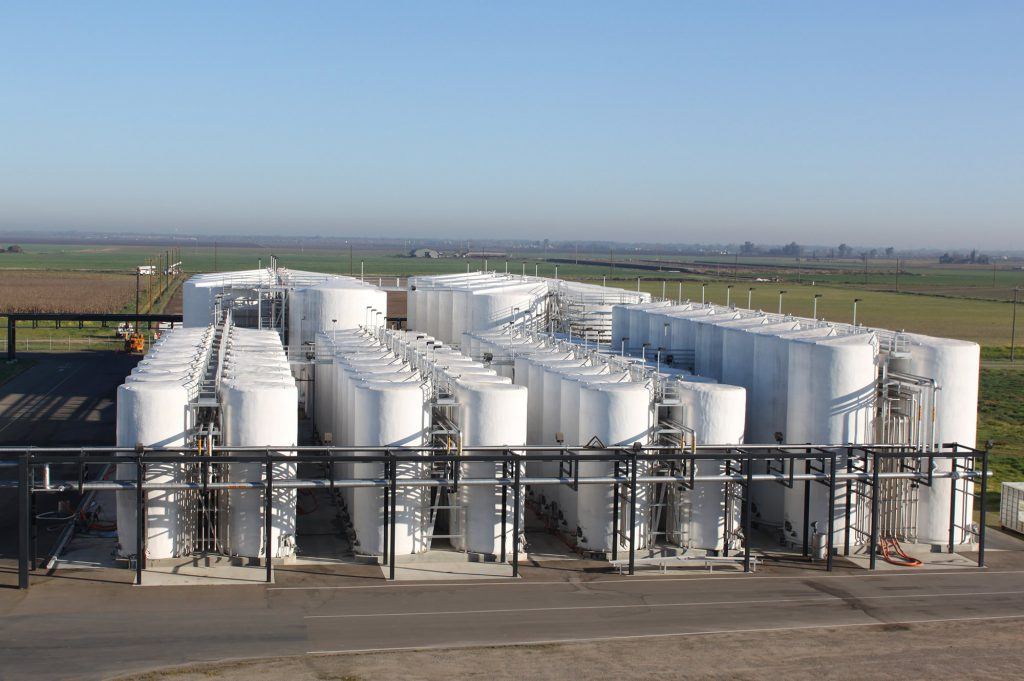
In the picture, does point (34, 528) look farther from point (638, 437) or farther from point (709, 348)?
point (709, 348)

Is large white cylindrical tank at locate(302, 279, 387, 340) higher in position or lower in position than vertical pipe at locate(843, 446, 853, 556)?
higher

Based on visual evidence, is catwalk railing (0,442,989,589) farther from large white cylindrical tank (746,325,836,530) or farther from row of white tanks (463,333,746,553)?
large white cylindrical tank (746,325,836,530)

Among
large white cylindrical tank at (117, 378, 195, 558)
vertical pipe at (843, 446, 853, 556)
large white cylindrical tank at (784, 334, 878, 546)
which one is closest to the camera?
large white cylindrical tank at (117, 378, 195, 558)

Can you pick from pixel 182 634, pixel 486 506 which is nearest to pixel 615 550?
pixel 486 506

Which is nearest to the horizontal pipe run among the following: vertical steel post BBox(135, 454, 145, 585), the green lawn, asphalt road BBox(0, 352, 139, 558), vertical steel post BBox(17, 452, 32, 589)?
vertical steel post BBox(135, 454, 145, 585)

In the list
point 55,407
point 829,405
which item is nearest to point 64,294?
point 55,407

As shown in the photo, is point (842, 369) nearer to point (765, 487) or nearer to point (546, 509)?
point (765, 487)

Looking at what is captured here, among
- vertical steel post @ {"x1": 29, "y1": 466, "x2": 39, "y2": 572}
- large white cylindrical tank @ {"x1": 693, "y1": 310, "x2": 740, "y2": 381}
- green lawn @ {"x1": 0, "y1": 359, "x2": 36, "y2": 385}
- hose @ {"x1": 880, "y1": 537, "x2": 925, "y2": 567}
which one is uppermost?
large white cylindrical tank @ {"x1": 693, "y1": 310, "x2": 740, "y2": 381}
